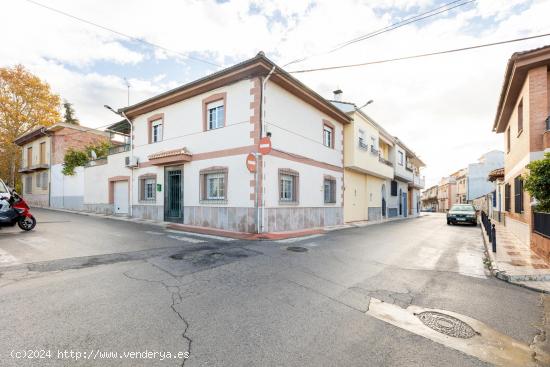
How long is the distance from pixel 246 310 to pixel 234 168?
7697 millimetres

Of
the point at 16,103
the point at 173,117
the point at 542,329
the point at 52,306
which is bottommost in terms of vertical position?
the point at 542,329

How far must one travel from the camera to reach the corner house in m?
10.1

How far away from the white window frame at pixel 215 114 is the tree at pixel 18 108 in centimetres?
2508

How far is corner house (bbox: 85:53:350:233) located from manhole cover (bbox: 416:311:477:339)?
6.98 meters

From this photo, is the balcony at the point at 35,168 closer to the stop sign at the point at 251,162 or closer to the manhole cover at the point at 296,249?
the stop sign at the point at 251,162

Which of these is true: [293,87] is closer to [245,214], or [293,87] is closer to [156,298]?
[245,214]

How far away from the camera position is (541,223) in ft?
22.0

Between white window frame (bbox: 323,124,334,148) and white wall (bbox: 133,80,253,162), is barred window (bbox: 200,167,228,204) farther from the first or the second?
white window frame (bbox: 323,124,334,148)

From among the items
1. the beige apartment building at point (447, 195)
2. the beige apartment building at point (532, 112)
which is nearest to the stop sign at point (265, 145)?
the beige apartment building at point (532, 112)

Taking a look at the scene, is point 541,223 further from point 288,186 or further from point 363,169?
point 363,169

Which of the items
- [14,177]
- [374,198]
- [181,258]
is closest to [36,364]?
[181,258]

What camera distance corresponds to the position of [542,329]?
304 centimetres

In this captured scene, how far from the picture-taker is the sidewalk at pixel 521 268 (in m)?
4.83

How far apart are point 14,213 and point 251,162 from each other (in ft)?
26.7
